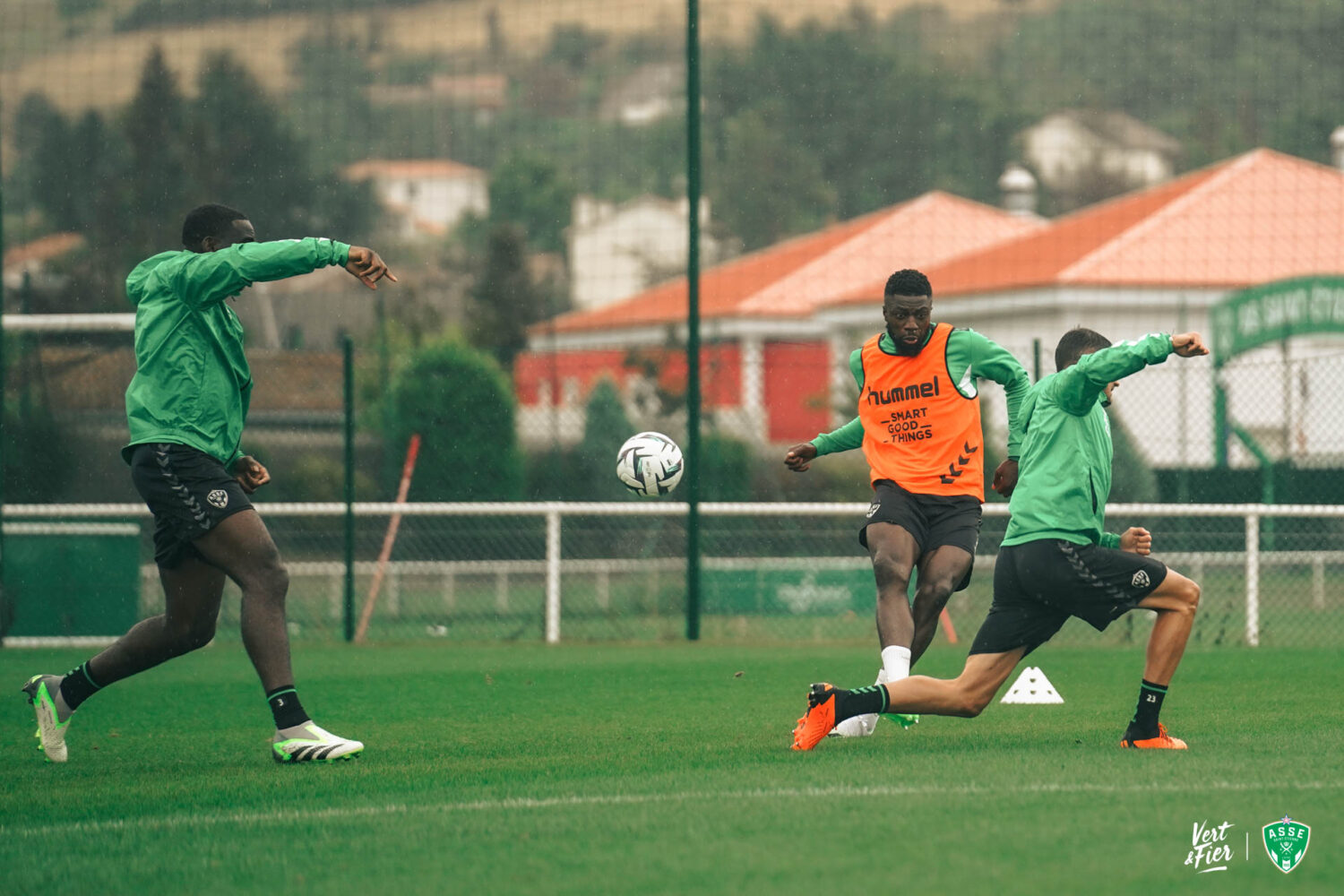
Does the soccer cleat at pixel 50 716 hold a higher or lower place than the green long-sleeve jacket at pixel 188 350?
lower

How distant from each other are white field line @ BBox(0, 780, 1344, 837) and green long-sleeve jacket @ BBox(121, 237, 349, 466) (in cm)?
173

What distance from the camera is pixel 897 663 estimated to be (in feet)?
23.4

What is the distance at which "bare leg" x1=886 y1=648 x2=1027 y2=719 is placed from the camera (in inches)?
252

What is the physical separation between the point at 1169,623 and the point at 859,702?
1.23m

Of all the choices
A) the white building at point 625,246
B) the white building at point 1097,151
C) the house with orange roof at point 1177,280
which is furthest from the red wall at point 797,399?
the white building at point 1097,151

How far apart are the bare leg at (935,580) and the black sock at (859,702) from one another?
0.99 m

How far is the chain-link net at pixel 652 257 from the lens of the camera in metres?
15.4

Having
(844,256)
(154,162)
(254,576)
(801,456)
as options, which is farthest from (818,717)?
(844,256)

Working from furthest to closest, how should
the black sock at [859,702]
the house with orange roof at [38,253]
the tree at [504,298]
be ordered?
the tree at [504,298] → the house with orange roof at [38,253] → the black sock at [859,702]

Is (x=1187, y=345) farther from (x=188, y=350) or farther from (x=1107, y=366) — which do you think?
(x=188, y=350)

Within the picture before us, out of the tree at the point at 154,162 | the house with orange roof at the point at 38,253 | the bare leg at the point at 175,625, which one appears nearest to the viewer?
the bare leg at the point at 175,625

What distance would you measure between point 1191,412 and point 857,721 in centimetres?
1960

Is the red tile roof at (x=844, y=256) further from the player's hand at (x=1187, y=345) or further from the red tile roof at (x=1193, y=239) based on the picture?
the player's hand at (x=1187, y=345)

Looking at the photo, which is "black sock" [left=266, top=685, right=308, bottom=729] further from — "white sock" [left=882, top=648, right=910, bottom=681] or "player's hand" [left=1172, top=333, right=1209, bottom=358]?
"player's hand" [left=1172, top=333, right=1209, bottom=358]
